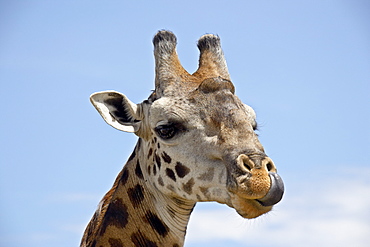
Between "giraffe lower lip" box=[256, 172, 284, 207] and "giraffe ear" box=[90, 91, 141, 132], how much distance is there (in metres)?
2.68

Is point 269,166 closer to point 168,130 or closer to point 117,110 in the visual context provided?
point 168,130

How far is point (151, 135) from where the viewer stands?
36.0ft

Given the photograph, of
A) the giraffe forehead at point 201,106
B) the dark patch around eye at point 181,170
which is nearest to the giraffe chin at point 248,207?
the dark patch around eye at point 181,170

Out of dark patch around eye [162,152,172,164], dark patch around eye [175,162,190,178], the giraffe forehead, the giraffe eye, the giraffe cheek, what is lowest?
the giraffe cheek

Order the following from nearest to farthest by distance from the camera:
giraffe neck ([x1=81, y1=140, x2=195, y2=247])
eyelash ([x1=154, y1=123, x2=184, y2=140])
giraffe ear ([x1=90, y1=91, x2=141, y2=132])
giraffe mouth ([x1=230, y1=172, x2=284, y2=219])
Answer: giraffe mouth ([x1=230, y1=172, x2=284, y2=219]) < eyelash ([x1=154, y1=123, x2=184, y2=140]) < giraffe neck ([x1=81, y1=140, x2=195, y2=247]) < giraffe ear ([x1=90, y1=91, x2=141, y2=132])

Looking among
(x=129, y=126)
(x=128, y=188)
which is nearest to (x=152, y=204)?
(x=128, y=188)

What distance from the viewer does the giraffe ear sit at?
1101cm

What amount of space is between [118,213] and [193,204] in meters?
1.16

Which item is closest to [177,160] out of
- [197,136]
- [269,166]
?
[197,136]

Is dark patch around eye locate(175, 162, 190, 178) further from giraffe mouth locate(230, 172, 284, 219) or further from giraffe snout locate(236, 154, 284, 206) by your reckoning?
giraffe snout locate(236, 154, 284, 206)

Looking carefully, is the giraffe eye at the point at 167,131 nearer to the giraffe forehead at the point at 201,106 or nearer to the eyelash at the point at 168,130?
the eyelash at the point at 168,130

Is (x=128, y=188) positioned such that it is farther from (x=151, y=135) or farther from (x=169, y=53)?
(x=169, y=53)

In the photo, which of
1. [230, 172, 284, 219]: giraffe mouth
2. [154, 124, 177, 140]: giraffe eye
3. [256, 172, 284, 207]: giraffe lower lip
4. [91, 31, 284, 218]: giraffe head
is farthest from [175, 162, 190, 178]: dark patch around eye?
[256, 172, 284, 207]: giraffe lower lip

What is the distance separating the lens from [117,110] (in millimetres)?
11227
